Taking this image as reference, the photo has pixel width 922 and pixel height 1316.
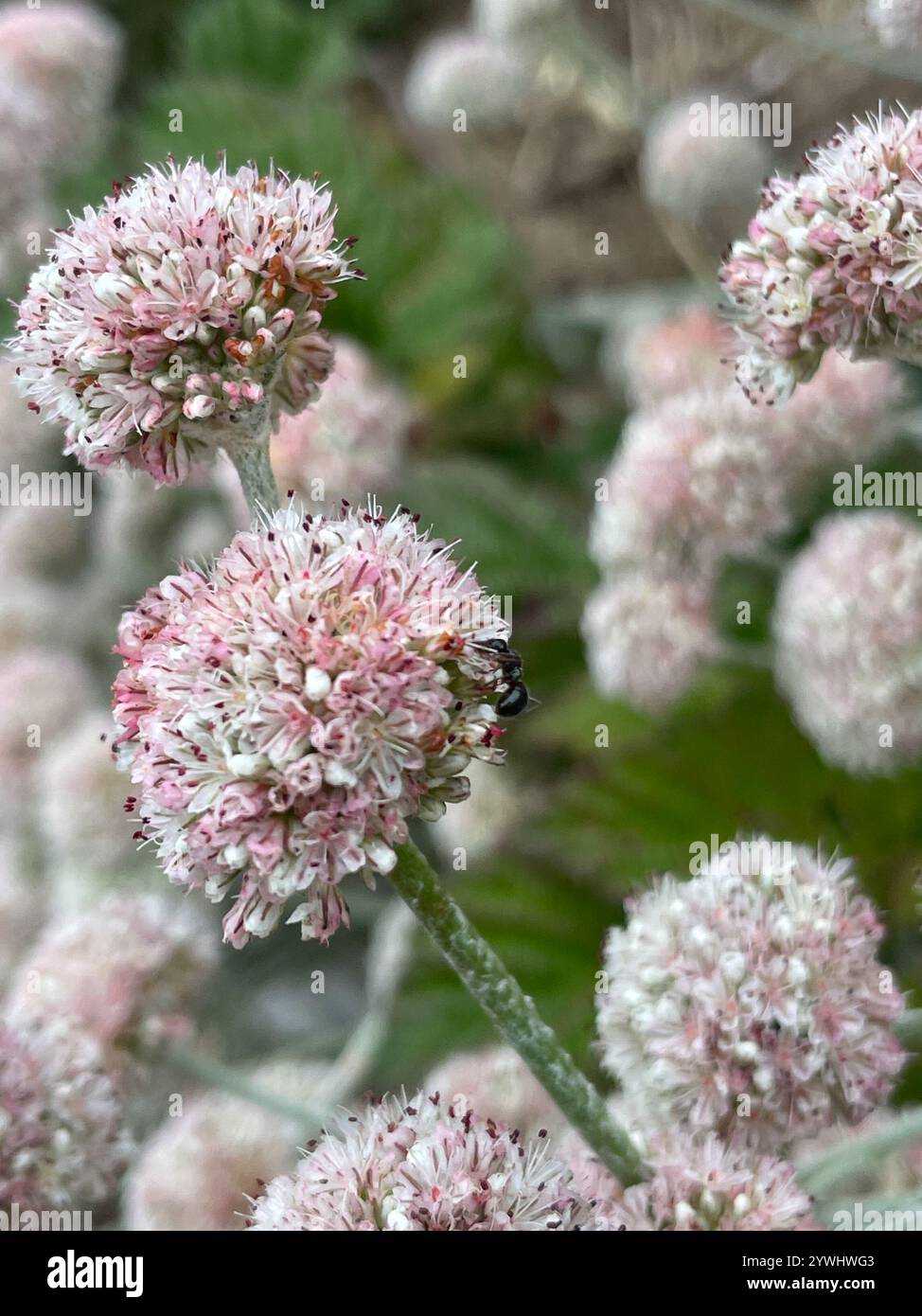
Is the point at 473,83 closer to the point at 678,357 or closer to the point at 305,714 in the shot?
the point at 678,357

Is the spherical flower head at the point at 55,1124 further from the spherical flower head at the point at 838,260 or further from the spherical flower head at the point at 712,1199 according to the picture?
the spherical flower head at the point at 838,260

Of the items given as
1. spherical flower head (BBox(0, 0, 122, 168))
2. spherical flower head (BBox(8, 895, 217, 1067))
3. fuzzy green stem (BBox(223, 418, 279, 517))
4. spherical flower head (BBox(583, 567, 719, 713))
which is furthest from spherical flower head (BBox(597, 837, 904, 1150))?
spherical flower head (BBox(0, 0, 122, 168))

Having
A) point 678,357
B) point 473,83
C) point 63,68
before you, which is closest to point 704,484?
point 678,357

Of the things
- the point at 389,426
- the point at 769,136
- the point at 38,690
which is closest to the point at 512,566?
the point at 389,426

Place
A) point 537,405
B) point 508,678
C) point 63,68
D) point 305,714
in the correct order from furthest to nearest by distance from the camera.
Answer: point 537,405
point 63,68
point 508,678
point 305,714

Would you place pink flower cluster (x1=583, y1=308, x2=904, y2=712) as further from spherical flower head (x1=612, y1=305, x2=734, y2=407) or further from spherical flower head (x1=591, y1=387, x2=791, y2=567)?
spherical flower head (x1=612, y1=305, x2=734, y2=407)
